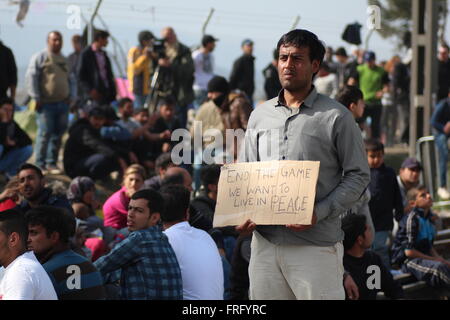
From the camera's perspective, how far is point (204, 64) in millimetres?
15180

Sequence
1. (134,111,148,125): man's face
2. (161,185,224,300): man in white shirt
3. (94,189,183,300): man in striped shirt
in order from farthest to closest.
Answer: (134,111,148,125): man's face < (161,185,224,300): man in white shirt < (94,189,183,300): man in striped shirt

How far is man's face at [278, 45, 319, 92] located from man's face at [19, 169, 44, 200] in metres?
3.73

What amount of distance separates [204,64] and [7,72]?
177 inches

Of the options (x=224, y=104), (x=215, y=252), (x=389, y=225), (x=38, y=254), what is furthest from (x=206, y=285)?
(x=224, y=104)

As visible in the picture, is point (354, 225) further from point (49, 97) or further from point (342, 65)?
point (342, 65)

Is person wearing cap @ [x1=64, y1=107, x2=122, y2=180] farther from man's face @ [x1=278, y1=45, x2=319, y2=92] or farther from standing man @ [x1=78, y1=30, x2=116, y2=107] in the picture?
man's face @ [x1=278, y1=45, x2=319, y2=92]

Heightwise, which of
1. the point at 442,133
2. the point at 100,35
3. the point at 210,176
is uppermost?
the point at 100,35

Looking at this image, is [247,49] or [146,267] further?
[247,49]

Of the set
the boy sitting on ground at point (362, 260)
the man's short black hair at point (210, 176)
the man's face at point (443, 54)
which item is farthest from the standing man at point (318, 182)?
the man's face at point (443, 54)

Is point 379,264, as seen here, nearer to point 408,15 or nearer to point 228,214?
point 228,214

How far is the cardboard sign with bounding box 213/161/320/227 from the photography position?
473 centimetres

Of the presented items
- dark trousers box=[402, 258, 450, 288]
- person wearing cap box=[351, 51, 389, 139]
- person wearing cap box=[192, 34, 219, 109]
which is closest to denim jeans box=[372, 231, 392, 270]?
dark trousers box=[402, 258, 450, 288]

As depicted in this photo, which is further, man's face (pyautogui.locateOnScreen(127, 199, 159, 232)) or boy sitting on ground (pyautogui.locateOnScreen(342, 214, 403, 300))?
boy sitting on ground (pyautogui.locateOnScreen(342, 214, 403, 300))

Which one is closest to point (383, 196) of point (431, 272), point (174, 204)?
point (431, 272)
